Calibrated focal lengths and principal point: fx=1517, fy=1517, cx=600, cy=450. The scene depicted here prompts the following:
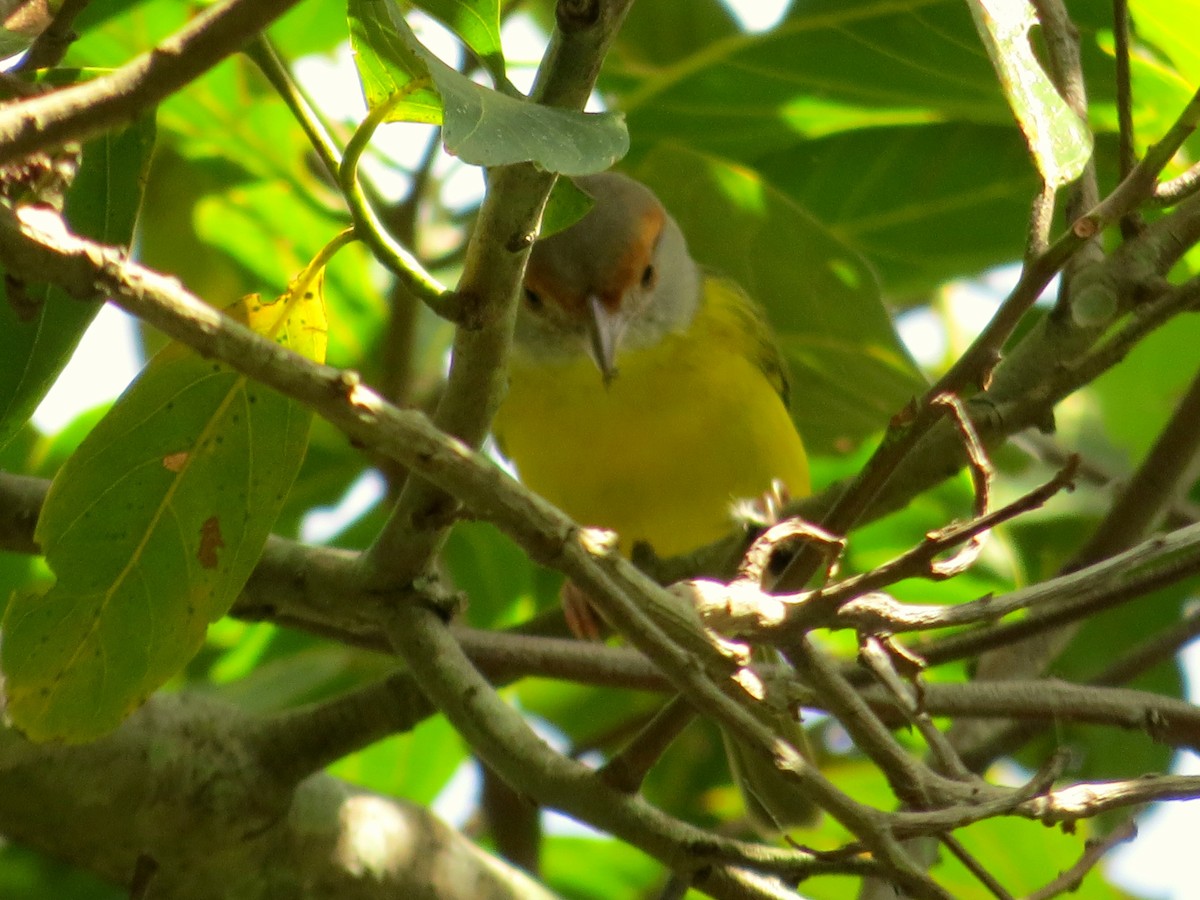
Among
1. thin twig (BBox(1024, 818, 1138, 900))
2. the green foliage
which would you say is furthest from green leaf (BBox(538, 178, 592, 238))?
the green foliage

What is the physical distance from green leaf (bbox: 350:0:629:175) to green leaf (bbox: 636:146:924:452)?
67.4 inches

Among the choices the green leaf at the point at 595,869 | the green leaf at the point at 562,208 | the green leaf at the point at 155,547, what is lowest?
the green leaf at the point at 155,547

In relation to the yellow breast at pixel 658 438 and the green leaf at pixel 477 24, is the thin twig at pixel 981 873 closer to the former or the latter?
the green leaf at pixel 477 24

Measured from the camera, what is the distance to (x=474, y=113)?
1.49 meters

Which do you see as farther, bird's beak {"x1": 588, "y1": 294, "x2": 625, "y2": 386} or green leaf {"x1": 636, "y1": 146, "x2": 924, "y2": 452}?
bird's beak {"x1": 588, "y1": 294, "x2": 625, "y2": 386}

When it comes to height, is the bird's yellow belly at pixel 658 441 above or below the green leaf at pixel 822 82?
below

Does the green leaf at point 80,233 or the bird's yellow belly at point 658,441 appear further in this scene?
the bird's yellow belly at point 658,441

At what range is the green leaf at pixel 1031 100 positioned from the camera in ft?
5.41

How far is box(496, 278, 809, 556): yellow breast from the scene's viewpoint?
377cm

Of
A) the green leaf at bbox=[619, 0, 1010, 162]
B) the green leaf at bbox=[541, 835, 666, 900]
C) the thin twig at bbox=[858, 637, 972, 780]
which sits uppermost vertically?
the green leaf at bbox=[619, 0, 1010, 162]

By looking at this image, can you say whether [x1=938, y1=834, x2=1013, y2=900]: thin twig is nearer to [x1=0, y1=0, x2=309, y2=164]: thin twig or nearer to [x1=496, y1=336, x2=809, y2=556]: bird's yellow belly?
[x1=0, y1=0, x2=309, y2=164]: thin twig

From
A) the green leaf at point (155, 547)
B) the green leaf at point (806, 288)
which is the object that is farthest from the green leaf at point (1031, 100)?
the green leaf at point (806, 288)

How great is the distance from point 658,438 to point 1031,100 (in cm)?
215

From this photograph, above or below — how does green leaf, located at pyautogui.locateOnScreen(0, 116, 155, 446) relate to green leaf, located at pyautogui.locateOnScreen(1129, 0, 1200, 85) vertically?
below
